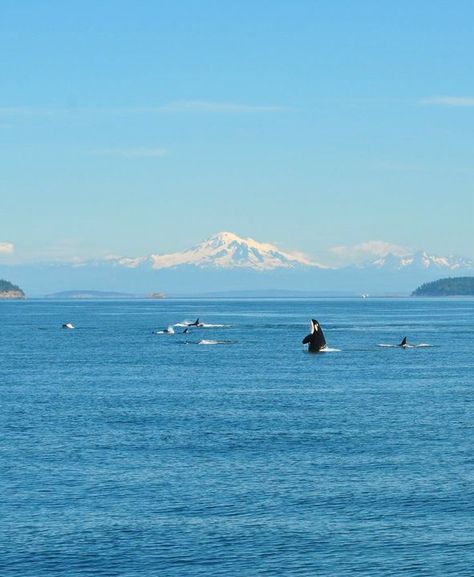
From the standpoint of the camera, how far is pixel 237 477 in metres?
47.4

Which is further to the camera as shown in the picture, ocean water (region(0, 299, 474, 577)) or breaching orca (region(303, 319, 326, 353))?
breaching orca (region(303, 319, 326, 353))

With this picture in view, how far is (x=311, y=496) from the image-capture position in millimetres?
43688

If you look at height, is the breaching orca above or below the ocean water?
above

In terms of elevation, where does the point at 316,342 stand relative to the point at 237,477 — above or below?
above

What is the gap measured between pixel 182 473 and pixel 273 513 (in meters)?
8.17

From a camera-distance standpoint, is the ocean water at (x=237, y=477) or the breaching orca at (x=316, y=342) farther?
the breaching orca at (x=316, y=342)

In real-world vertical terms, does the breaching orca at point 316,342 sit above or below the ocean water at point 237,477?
above

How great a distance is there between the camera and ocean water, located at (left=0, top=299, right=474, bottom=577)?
3597cm

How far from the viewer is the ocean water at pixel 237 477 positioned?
118 feet

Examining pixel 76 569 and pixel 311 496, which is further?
pixel 311 496

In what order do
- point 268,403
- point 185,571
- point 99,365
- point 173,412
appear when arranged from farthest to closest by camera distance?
point 99,365
point 268,403
point 173,412
point 185,571

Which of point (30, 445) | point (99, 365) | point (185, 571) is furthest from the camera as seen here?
point (99, 365)

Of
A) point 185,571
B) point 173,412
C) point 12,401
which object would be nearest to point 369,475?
point 185,571

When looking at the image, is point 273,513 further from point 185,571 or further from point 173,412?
point 173,412
